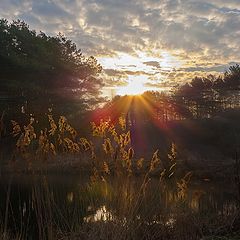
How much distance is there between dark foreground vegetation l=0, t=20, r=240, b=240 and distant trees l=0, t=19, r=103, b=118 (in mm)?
84

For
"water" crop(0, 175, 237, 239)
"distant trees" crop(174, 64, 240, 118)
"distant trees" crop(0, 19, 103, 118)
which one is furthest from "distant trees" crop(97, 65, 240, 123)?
"water" crop(0, 175, 237, 239)

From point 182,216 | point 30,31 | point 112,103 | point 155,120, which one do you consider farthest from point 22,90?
point 182,216

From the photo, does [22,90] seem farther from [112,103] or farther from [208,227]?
→ [208,227]

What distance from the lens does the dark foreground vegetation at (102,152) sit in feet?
19.4

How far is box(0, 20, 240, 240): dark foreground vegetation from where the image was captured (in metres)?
5.91

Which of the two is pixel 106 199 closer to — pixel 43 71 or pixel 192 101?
pixel 43 71

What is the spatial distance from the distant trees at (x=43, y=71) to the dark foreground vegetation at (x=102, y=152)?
84 millimetres

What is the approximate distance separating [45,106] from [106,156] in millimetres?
25967

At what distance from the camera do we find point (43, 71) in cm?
3178

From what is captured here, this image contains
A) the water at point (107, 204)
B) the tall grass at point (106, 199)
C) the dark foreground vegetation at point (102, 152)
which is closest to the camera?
the tall grass at point (106, 199)

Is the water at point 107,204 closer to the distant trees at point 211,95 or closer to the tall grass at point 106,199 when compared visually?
the tall grass at point 106,199

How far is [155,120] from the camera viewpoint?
4153 centimetres

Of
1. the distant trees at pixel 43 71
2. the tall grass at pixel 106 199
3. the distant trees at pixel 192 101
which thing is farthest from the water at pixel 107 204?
the distant trees at pixel 192 101

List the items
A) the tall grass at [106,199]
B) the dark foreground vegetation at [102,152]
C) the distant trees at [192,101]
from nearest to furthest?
the tall grass at [106,199], the dark foreground vegetation at [102,152], the distant trees at [192,101]
